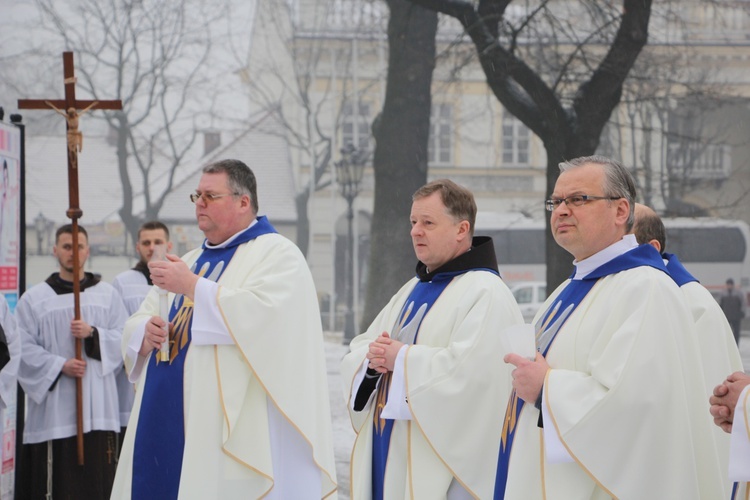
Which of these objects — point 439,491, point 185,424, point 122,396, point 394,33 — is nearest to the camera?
point 439,491

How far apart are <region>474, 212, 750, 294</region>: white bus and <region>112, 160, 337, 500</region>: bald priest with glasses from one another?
6.68 m

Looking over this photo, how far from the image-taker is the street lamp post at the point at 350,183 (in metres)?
12.7

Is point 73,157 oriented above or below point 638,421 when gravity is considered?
above

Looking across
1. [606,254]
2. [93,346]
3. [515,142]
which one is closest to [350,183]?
[515,142]

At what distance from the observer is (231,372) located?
416 cm

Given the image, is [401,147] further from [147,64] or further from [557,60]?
[147,64]

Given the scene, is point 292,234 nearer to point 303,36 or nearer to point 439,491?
point 303,36

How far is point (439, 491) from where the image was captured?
348 centimetres

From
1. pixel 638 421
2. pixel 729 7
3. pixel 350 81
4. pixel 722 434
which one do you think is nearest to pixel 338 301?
pixel 350 81

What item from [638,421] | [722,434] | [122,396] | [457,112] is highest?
[457,112]

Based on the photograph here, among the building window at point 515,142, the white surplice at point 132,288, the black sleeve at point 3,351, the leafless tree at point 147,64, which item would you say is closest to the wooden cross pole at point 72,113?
the black sleeve at point 3,351

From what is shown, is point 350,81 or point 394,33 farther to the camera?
point 350,81

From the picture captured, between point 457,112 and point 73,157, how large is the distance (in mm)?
7883

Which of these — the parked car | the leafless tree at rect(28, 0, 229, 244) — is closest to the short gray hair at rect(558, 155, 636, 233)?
the parked car
